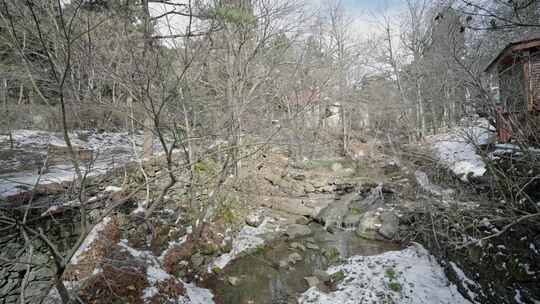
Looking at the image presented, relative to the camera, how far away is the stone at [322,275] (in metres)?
5.47

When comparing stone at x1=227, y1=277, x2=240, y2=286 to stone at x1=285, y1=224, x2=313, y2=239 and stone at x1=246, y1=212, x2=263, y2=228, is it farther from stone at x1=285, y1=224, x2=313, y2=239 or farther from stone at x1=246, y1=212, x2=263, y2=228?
stone at x1=246, y1=212, x2=263, y2=228

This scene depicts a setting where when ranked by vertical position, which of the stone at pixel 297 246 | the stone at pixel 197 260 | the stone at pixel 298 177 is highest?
the stone at pixel 298 177

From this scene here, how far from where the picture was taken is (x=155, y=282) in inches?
186

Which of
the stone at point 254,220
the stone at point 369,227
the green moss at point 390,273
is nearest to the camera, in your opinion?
the green moss at point 390,273

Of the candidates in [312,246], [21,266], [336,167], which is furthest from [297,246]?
[336,167]

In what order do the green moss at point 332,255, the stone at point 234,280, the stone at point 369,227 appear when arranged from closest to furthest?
the stone at point 234,280
the green moss at point 332,255
the stone at point 369,227

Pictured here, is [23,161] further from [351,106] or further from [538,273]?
[351,106]

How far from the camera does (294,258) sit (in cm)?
636

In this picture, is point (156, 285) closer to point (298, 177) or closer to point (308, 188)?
point (308, 188)

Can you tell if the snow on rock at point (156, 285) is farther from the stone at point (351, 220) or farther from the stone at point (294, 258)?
the stone at point (351, 220)

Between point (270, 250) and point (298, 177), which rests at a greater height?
point (298, 177)

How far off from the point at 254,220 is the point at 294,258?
2.08 m

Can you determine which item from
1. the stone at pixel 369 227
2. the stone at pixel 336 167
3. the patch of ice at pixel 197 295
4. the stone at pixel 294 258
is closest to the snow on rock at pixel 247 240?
the patch of ice at pixel 197 295

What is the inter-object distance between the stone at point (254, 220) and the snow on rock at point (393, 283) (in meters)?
2.83
